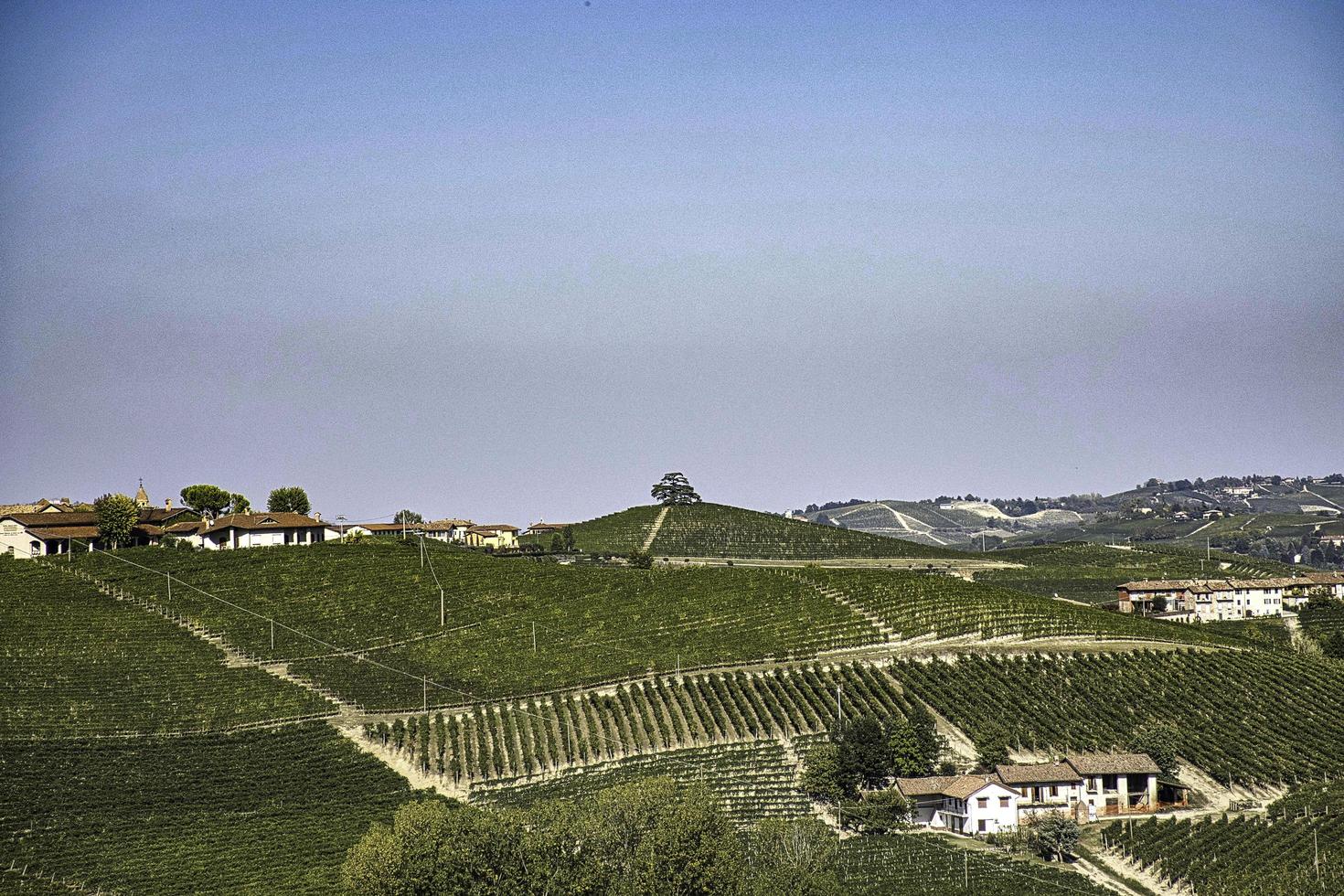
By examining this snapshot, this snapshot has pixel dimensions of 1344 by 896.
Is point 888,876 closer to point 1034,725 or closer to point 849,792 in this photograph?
point 849,792

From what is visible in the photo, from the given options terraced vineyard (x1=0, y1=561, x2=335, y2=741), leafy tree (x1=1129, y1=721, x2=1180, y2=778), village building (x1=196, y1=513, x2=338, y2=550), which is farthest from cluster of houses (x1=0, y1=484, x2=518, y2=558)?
leafy tree (x1=1129, y1=721, x2=1180, y2=778)

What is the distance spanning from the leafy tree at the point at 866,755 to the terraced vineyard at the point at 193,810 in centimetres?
1843

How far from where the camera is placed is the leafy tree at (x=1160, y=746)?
66.2 metres

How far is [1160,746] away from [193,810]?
135 ft

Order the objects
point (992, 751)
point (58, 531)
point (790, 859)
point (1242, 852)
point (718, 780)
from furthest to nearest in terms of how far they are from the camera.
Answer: point (58, 531)
point (992, 751)
point (718, 780)
point (1242, 852)
point (790, 859)

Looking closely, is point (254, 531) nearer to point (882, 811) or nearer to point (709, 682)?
point (709, 682)

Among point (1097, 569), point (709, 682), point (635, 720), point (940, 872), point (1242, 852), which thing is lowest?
point (940, 872)

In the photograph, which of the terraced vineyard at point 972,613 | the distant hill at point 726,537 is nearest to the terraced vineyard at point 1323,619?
the terraced vineyard at point 972,613

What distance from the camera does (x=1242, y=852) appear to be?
5550cm

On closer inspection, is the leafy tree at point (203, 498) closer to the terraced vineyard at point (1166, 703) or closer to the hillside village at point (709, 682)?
the hillside village at point (709, 682)

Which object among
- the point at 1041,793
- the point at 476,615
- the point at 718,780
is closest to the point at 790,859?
the point at 718,780

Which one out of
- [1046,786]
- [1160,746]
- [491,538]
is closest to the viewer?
[1046,786]

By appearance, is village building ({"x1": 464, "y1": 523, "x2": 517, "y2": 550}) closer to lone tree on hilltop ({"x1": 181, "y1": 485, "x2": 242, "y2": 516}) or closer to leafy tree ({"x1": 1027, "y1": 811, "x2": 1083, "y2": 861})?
lone tree on hilltop ({"x1": 181, "y1": 485, "x2": 242, "y2": 516})

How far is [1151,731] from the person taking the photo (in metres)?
69.4
